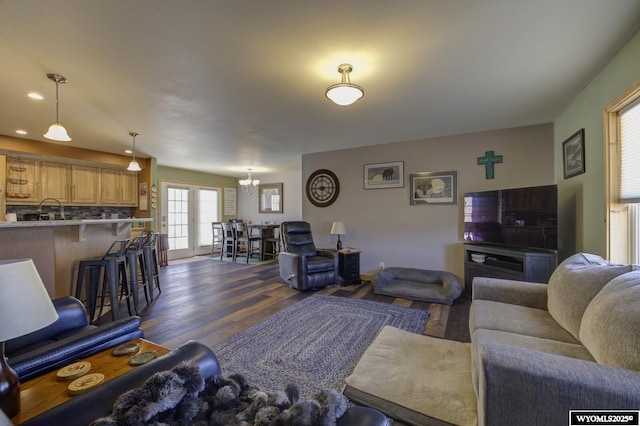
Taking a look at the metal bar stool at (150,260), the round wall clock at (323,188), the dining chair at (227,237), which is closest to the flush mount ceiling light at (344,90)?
the round wall clock at (323,188)

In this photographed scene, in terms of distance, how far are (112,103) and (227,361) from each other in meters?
2.88

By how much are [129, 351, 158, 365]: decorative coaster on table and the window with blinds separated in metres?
3.19

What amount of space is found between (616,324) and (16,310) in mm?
2286

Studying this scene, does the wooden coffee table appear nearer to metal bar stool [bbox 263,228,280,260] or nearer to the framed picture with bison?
the framed picture with bison

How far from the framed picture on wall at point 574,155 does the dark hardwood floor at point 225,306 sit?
192 cm

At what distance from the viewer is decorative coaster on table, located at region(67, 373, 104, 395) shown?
1006 mm

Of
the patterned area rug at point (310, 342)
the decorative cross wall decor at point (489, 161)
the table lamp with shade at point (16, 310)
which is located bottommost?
the patterned area rug at point (310, 342)

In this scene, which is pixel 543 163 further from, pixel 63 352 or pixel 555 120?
pixel 63 352

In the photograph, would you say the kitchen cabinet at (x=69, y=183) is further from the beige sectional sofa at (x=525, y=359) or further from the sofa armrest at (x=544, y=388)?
the sofa armrest at (x=544, y=388)

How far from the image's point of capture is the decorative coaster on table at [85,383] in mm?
1006

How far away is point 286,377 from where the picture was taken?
1.97 metres

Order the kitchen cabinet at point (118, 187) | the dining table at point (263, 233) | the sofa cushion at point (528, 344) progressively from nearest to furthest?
the sofa cushion at point (528, 344)
the kitchen cabinet at point (118, 187)
the dining table at point (263, 233)

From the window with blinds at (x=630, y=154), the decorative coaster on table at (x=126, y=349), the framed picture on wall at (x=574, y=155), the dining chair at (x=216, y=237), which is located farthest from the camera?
the dining chair at (x=216, y=237)

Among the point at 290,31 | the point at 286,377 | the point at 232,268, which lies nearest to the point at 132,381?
the point at 286,377
